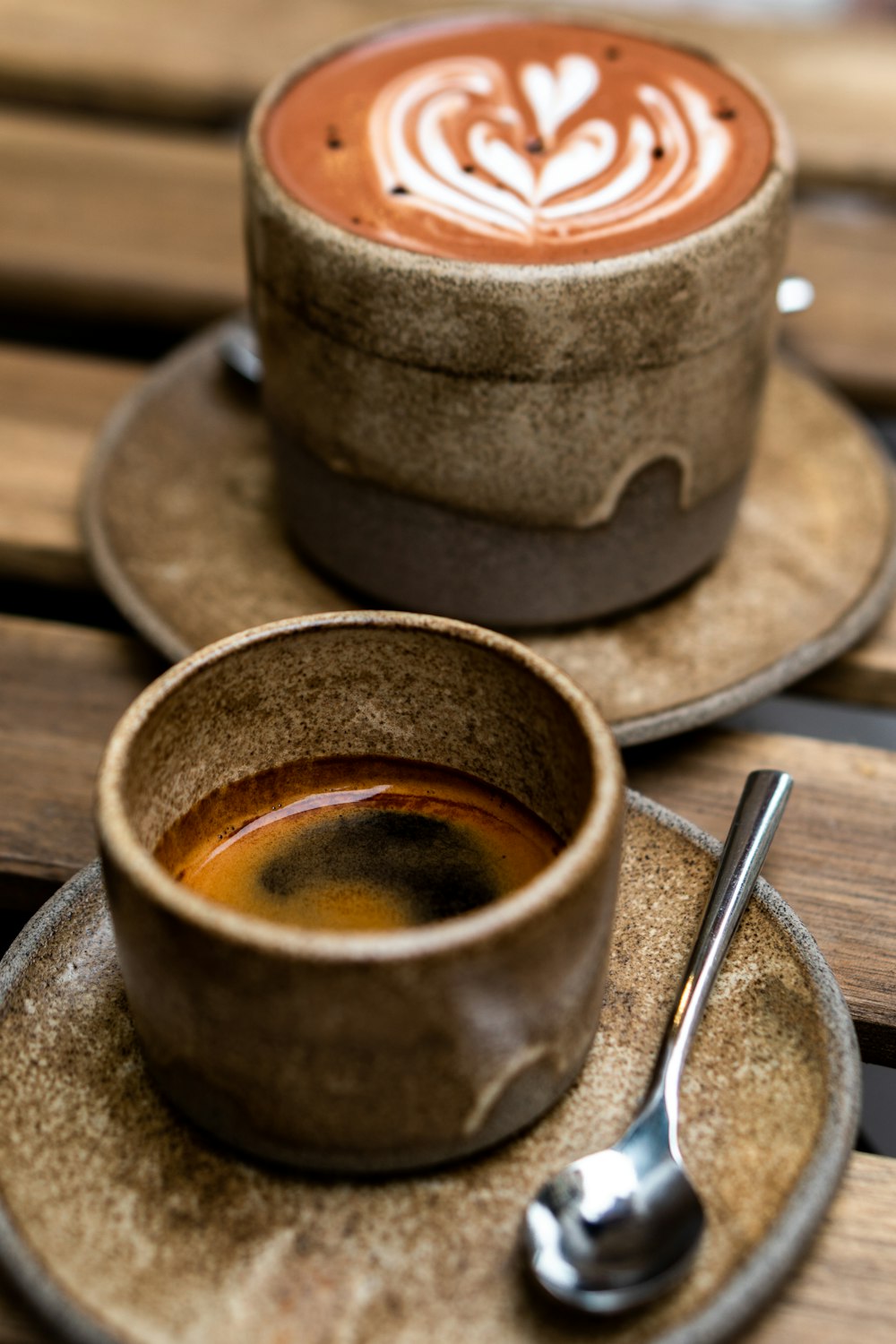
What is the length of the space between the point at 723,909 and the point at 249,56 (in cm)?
107

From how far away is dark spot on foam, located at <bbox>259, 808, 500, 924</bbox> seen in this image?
58 centimetres

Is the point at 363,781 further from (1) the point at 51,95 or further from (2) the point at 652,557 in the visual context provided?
(1) the point at 51,95

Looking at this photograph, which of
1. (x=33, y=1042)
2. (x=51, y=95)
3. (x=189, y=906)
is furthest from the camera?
(x=51, y=95)

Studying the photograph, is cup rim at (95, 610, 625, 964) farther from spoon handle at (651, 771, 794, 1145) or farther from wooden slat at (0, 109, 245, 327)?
wooden slat at (0, 109, 245, 327)

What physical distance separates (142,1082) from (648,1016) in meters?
0.20

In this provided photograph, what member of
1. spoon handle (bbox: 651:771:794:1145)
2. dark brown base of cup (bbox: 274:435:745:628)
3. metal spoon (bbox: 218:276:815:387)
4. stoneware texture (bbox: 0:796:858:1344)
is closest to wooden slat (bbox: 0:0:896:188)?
metal spoon (bbox: 218:276:815:387)

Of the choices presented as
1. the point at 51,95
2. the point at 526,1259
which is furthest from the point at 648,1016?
the point at 51,95

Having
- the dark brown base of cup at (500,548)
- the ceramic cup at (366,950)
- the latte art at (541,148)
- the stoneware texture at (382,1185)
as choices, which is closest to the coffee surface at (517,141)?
the latte art at (541,148)

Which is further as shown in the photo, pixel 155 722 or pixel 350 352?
pixel 350 352

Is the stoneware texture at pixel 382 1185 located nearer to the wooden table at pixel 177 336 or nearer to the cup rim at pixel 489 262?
the wooden table at pixel 177 336

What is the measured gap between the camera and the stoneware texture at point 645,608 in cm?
78

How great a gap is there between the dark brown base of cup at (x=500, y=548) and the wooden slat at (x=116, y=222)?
1.20 ft

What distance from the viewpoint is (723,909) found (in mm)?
600

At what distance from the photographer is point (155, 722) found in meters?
0.54
